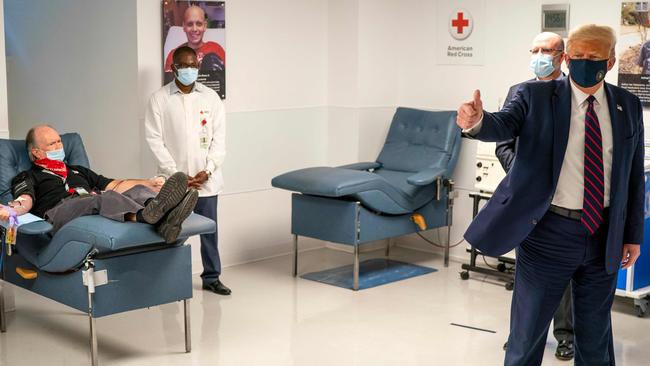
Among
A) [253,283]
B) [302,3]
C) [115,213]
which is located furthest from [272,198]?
[115,213]

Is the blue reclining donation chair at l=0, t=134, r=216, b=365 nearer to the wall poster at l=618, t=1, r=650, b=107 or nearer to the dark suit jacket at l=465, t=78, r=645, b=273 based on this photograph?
the dark suit jacket at l=465, t=78, r=645, b=273

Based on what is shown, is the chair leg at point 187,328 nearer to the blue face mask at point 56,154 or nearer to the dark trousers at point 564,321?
the blue face mask at point 56,154

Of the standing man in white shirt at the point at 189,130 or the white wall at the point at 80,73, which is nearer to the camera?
the standing man in white shirt at the point at 189,130

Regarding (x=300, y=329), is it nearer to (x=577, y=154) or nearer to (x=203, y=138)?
(x=203, y=138)

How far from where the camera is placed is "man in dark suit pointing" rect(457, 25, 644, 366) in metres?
3.05

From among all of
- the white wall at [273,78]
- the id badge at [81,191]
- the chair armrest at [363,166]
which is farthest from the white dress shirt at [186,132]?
the chair armrest at [363,166]

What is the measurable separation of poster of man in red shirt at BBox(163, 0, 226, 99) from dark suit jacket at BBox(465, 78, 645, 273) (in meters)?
3.21

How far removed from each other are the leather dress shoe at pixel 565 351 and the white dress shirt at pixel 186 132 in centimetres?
221

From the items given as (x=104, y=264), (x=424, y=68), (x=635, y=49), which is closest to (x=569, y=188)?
(x=104, y=264)

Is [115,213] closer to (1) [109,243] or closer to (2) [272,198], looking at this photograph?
(1) [109,243]

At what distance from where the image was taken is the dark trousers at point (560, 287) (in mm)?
3111

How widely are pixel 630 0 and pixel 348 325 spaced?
2.71 metres

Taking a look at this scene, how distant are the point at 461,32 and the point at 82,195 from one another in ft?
10.4

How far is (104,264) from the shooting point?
13.7ft
